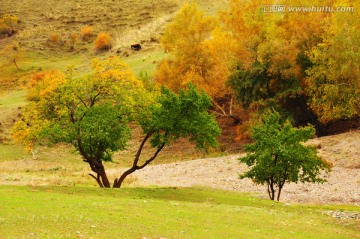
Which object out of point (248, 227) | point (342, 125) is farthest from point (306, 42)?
point (248, 227)

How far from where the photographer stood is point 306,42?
2443 inches

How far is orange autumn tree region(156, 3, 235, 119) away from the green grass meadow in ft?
117

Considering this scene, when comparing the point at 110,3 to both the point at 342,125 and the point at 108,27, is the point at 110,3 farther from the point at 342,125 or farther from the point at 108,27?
the point at 342,125

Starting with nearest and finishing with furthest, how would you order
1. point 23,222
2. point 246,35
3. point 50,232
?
1. point 50,232
2. point 23,222
3. point 246,35

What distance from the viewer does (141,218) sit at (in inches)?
973

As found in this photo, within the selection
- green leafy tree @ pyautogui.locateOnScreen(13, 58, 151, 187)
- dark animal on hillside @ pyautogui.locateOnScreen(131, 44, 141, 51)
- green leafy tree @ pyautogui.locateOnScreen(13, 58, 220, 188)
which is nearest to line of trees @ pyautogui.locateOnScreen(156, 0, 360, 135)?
green leafy tree @ pyautogui.locateOnScreen(13, 58, 220, 188)

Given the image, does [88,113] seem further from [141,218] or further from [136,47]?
[136,47]

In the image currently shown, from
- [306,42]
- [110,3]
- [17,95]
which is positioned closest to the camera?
[306,42]

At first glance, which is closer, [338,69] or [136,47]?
[338,69]

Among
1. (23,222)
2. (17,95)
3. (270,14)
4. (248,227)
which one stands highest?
(270,14)

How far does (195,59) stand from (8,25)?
80.6 metres

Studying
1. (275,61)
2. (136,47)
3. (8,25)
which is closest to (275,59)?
(275,61)

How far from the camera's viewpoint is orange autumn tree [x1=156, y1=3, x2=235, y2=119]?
6869 centimetres

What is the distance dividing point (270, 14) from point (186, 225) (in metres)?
45.2
